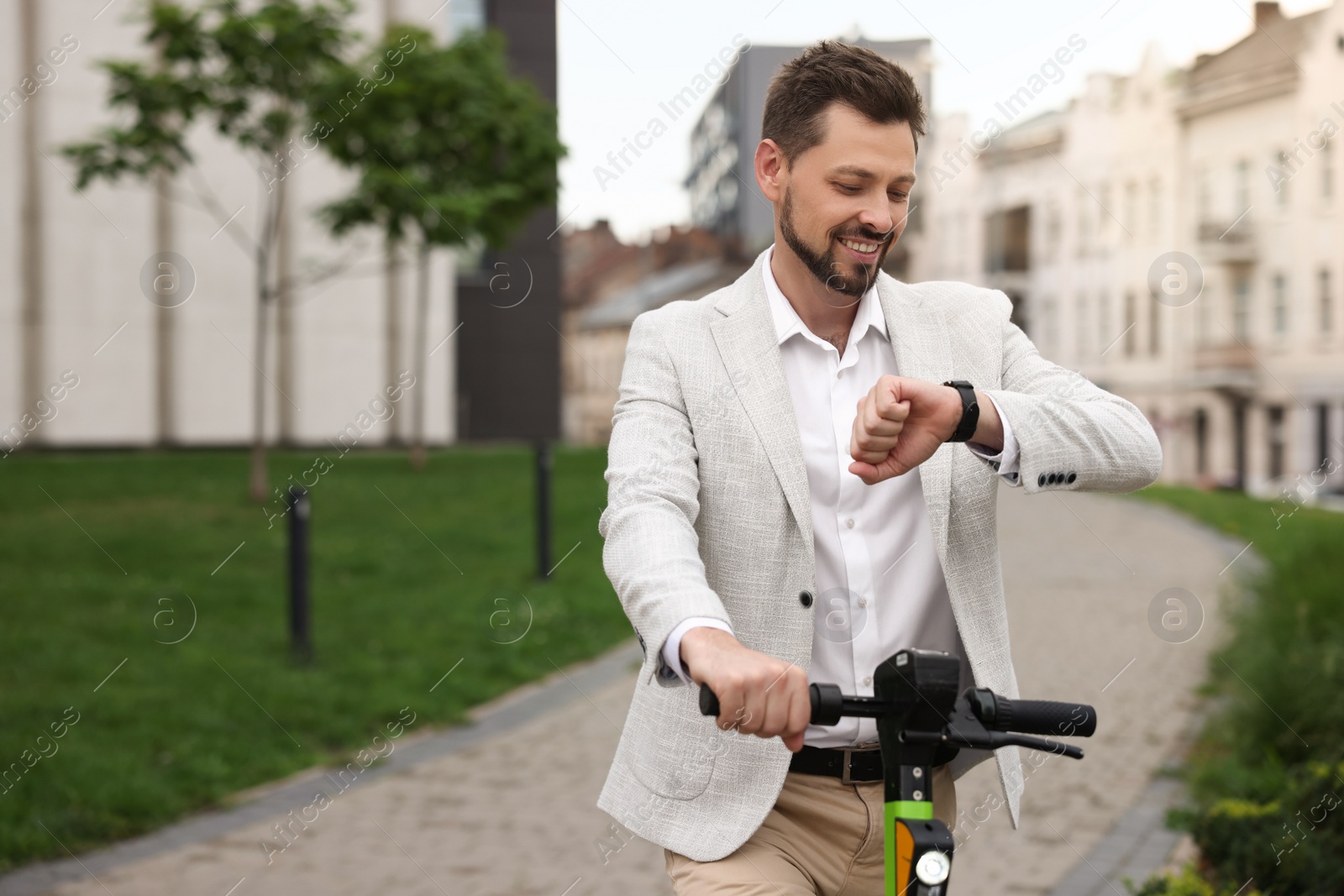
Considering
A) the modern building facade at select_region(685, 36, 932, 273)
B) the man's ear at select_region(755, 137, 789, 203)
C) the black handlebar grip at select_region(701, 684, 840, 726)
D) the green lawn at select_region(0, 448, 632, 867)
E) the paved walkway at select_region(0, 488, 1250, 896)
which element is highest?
the modern building facade at select_region(685, 36, 932, 273)

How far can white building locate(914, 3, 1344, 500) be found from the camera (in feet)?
93.7

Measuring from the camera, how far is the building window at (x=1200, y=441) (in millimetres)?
32438

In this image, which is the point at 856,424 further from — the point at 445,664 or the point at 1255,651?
the point at 445,664

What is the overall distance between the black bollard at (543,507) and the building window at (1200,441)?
24295 millimetres

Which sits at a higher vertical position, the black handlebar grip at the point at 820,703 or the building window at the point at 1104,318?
the building window at the point at 1104,318

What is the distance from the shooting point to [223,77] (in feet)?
50.5

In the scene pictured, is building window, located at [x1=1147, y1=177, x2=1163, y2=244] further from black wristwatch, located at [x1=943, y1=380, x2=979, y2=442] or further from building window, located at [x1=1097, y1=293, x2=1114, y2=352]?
black wristwatch, located at [x1=943, y1=380, x2=979, y2=442]

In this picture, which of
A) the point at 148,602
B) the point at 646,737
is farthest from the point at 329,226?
the point at 646,737

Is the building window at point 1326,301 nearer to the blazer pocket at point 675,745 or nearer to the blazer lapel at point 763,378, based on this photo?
the blazer lapel at point 763,378

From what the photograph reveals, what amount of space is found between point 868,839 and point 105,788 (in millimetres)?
4716

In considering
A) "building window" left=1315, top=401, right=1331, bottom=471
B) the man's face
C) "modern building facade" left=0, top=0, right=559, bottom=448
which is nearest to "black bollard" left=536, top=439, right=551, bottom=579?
"modern building facade" left=0, top=0, right=559, bottom=448

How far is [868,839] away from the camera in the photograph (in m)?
2.37

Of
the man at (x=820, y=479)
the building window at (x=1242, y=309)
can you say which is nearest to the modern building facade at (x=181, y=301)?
the building window at (x=1242, y=309)

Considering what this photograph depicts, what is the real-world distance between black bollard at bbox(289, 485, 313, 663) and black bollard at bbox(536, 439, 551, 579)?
10.5ft
